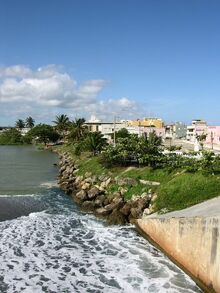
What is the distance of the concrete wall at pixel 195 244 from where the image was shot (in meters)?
14.9

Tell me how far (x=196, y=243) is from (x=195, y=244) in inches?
3.5

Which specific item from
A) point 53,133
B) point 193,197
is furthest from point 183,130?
point 193,197

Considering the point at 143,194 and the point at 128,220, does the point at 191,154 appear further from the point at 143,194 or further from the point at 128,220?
the point at 128,220

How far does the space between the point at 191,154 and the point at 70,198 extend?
11.9m

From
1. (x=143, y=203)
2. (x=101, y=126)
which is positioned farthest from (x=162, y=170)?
(x=101, y=126)

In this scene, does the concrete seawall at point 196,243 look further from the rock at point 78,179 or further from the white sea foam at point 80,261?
the rock at point 78,179

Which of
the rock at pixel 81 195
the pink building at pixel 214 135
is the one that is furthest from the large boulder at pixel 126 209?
the pink building at pixel 214 135

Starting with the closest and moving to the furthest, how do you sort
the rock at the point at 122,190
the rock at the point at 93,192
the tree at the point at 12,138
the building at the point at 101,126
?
the rock at the point at 122,190, the rock at the point at 93,192, the building at the point at 101,126, the tree at the point at 12,138

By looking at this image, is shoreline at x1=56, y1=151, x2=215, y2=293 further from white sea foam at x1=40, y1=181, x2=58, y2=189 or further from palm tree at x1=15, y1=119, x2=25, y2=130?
palm tree at x1=15, y1=119, x2=25, y2=130

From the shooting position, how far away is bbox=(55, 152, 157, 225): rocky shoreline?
25.2 m

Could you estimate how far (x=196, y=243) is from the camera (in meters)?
16.2

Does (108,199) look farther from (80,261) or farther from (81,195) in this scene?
(80,261)

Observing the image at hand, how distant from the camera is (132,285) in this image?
15641 mm

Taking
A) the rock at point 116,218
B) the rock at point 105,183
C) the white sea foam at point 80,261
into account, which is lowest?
the white sea foam at point 80,261
